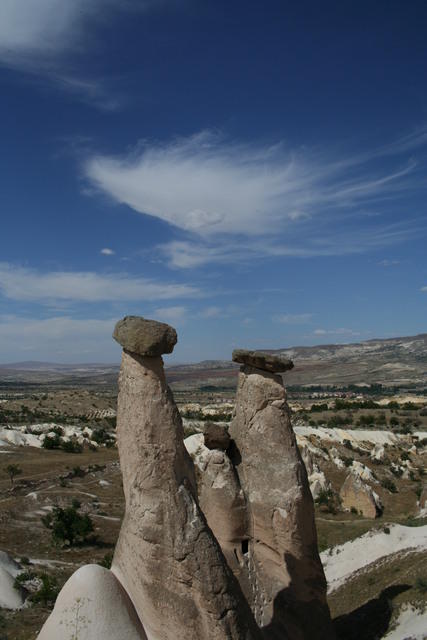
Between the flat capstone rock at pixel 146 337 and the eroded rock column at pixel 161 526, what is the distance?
0.04 feet

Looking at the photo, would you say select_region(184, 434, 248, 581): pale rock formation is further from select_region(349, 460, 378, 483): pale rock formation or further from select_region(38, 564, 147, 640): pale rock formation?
select_region(349, 460, 378, 483): pale rock formation

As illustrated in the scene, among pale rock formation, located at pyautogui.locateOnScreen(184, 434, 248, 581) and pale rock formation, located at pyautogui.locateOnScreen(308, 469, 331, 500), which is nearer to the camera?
pale rock formation, located at pyautogui.locateOnScreen(184, 434, 248, 581)

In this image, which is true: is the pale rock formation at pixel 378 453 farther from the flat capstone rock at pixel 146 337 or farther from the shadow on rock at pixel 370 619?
the flat capstone rock at pixel 146 337

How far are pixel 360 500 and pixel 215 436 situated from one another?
1745cm

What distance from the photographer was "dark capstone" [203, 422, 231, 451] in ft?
28.7

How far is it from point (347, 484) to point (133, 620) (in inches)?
813

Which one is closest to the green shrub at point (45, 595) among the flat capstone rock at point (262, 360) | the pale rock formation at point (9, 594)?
the pale rock formation at point (9, 594)

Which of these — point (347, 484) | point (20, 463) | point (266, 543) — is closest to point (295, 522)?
point (266, 543)

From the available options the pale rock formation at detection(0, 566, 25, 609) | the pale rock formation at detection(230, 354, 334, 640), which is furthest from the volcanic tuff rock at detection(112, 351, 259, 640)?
the pale rock formation at detection(0, 566, 25, 609)

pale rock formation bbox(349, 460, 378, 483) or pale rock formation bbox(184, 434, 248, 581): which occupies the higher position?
pale rock formation bbox(184, 434, 248, 581)

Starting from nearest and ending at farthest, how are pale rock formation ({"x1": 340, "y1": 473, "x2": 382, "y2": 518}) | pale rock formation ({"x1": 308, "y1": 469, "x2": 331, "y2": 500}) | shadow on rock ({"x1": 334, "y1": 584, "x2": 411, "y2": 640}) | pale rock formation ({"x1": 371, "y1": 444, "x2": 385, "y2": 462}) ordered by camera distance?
shadow on rock ({"x1": 334, "y1": 584, "x2": 411, "y2": 640}), pale rock formation ({"x1": 340, "y1": 473, "x2": 382, "y2": 518}), pale rock formation ({"x1": 308, "y1": 469, "x2": 331, "y2": 500}), pale rock formation ({"x1": 371, "y1": 444, "x2": 385, "y2": 462})

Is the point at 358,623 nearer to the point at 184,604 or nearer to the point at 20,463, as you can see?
the point at 184,604

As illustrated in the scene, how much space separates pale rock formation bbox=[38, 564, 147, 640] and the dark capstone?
3054mm

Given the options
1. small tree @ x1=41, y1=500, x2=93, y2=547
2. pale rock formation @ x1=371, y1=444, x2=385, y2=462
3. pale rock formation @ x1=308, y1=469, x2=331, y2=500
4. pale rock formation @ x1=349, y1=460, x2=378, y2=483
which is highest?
small tree @ x1=41, y1=500, x2=93, y2=547
